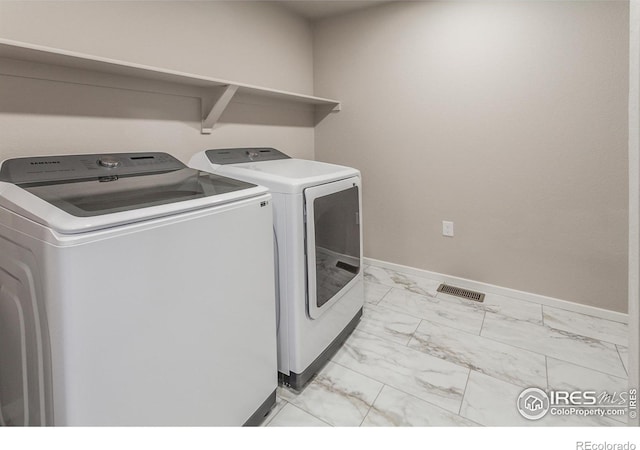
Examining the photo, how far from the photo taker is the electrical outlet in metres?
2.68

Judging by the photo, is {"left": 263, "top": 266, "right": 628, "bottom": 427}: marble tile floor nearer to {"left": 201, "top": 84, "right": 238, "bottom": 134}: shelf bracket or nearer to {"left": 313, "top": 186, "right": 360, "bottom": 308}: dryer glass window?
{"left": 313, "top": 186, "right": 360, "bottom": 308}: dryer glass window

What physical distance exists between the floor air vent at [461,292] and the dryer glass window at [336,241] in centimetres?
95

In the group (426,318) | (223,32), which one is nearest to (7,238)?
(223,32)

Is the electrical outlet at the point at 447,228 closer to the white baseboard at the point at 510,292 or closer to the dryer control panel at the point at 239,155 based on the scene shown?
the white baseboard at the point at 510,292

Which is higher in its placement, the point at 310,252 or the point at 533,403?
the point at 310,252

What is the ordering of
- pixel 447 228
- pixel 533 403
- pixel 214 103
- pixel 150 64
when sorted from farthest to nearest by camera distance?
pixel 447 228 < pixel 214 103 < pixel 150 64 < pixel 533 403

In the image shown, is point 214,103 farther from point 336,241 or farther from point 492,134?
point 492,134

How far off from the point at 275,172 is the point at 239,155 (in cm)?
47

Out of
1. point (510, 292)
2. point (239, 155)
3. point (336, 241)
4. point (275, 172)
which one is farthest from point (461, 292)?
point (239, 155)

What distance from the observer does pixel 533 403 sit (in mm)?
1516

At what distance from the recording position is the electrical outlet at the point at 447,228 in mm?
2678

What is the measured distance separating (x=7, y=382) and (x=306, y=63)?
298cm
